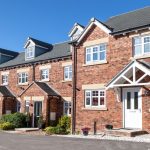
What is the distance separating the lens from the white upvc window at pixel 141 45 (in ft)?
67.5

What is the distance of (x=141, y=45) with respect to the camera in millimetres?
20828

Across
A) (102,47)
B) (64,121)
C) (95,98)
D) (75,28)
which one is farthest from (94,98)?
(75,28)

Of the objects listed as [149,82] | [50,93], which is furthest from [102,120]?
[50,93]

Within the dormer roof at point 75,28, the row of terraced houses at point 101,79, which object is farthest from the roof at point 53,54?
the dormer roof at point 75,28

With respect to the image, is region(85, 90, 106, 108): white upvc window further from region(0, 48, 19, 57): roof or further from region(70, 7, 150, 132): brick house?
region(0, 48, 19, 57): roof

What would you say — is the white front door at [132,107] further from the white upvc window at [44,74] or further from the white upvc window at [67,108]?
the white upvc window at [44,74]

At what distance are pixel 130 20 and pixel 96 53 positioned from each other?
3410 millimetres

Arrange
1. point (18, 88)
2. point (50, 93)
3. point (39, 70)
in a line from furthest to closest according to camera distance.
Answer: point (18, 88), point (39, 70), point (50, 93)

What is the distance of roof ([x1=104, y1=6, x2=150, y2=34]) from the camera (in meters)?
21.4

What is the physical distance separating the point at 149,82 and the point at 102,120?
4.65m

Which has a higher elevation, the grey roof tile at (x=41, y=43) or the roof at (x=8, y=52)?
the grey roof tile at (x=41, y=43)

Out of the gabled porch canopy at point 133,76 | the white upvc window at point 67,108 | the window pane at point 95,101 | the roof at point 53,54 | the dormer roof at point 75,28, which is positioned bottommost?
the white upvc window at point 67,108

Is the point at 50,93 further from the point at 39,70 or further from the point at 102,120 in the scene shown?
the point at 102,120

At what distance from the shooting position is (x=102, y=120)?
73.7 ft
